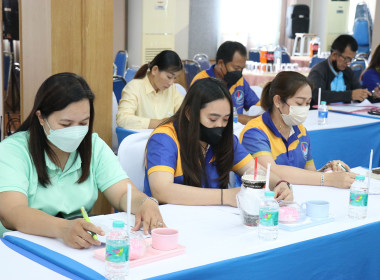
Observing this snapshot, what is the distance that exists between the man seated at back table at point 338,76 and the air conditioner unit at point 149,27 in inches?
198

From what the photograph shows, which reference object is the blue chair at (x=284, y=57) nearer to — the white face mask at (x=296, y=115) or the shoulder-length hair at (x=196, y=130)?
the white face mask at (x=296, y=115)

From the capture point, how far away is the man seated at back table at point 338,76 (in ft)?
17.6

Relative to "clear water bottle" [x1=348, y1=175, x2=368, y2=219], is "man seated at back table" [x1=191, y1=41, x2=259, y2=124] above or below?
above

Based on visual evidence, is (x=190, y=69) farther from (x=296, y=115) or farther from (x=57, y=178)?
(x=57, y=178)

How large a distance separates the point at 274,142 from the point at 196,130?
26.8 inches

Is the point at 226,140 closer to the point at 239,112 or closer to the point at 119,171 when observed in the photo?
the point at 119,171

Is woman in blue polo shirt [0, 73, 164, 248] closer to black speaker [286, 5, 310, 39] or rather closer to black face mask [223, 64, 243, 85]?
black face mask [223, 64, 243, 85]

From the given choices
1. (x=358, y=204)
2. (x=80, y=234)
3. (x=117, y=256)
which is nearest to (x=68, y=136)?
(x=80, y=234)

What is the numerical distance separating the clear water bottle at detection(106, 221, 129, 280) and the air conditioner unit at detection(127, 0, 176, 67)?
28.4 feet

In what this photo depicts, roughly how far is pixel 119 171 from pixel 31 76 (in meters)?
1.39

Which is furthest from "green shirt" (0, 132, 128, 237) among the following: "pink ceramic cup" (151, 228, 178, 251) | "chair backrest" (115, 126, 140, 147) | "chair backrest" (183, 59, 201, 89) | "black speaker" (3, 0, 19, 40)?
"chair backrest" (183, 59, 201, 89)

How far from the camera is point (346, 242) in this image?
2322 mm

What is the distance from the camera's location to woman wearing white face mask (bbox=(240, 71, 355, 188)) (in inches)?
122

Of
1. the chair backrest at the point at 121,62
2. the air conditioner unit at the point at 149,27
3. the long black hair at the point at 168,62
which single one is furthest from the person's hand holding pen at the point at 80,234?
the air conditioner unit at the point at 149,27
